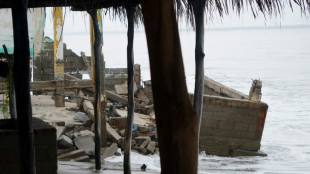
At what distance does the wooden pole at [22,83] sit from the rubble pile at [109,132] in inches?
222

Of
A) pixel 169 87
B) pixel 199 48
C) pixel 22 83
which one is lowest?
pixel 22 83

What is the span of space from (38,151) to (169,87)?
315 cm

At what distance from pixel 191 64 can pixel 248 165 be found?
4749cm

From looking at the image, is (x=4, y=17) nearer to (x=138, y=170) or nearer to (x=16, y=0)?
(x=138, y=170)

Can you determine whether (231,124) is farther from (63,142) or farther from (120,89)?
(120,89)

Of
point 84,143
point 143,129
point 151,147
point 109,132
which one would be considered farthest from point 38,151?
point 143,129

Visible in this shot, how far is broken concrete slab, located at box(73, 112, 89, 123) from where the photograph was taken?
13.0 m

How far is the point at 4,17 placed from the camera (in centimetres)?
1423

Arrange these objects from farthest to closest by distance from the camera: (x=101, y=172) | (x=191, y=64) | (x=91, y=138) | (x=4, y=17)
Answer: (x=191, y=64) → (x=4, y=17) → (x=91, y=138) → (x=101, y=172)

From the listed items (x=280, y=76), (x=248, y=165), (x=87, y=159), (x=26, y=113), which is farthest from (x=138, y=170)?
(x=280, y=76)

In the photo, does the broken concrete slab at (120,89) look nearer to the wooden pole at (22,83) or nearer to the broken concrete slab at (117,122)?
the broken concrete slab at (117,122)

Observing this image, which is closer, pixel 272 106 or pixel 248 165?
pixel 248 165

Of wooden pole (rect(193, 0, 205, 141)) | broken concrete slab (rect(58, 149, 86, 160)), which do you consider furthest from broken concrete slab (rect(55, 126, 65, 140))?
wooden pole (rect(193, 0, 205, 141))

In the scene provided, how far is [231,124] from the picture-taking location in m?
13.8
